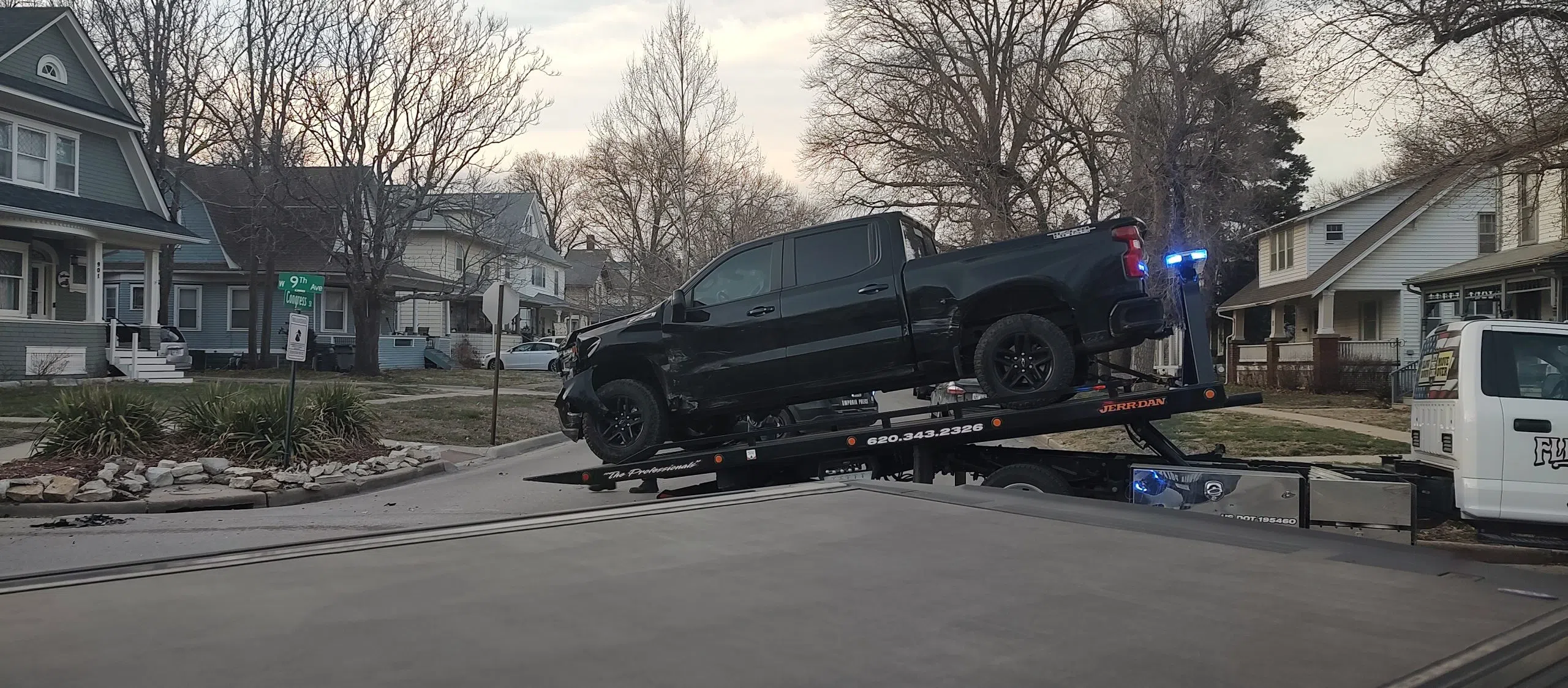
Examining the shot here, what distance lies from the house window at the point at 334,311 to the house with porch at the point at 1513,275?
35.2 metres

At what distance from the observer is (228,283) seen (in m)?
38.0

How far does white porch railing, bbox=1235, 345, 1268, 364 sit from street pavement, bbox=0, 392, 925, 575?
2841 cm

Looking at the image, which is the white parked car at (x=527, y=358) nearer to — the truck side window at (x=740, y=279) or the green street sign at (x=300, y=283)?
the green street sign at (x=300, y=283)

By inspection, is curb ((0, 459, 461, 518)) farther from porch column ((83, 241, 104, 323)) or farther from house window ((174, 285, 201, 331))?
house window ((174, 285, 201, 331))

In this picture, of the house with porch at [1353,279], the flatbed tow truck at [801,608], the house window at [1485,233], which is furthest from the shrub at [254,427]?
the house window at [1485,233]

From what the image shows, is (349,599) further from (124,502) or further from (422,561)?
(124,502)

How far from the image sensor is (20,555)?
837cm

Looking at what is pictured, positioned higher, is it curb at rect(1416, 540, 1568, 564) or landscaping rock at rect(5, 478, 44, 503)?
curb at rect(1416, 540, 1568, 564)

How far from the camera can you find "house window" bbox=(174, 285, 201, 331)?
38219mm

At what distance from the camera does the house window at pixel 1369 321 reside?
35.5 meters

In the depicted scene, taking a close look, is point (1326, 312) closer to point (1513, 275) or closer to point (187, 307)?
point (1513, 275)

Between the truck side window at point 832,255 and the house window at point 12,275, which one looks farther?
the house window at point 12,275

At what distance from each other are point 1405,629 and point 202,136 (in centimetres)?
3891

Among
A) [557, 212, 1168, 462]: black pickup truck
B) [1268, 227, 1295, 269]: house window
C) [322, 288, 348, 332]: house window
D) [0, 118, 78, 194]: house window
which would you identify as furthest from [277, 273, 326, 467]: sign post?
[1268, 227, 1295, 269]: house window
